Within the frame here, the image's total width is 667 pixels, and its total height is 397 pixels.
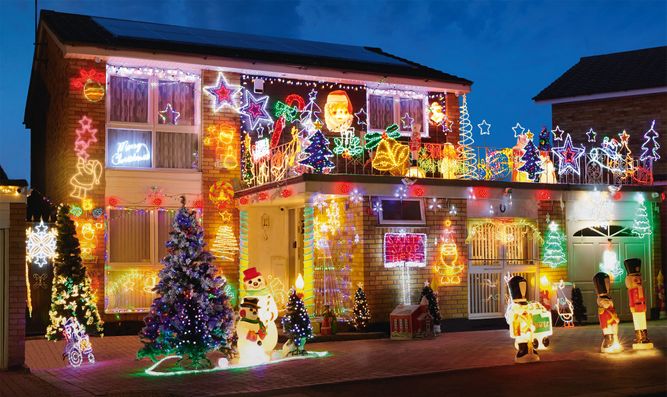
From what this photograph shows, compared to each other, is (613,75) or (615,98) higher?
(613,75)

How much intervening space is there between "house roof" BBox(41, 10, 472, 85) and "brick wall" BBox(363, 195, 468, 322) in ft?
Answer: 15.3

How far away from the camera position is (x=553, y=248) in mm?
19781

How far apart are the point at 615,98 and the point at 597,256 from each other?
6.52 m

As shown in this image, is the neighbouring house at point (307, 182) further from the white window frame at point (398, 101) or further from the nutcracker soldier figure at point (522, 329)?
the nutcracker soldier figure at point (522, 329)

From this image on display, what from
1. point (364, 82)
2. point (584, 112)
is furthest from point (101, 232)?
point (584, 112)

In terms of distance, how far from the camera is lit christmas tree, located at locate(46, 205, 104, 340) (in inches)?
647

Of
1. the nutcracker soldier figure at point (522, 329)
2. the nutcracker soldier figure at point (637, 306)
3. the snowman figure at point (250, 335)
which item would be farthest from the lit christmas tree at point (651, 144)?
the snowman figure at point (250, 335)

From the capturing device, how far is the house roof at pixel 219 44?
18500 millimetres

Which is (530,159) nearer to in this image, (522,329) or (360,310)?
(360,310)

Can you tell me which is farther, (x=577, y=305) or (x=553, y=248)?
(x=553, y=248)

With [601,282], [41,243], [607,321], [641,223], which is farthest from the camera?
[641,223]

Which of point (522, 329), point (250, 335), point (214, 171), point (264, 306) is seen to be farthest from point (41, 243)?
point (522, 329)

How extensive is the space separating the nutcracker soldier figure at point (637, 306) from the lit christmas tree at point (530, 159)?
428 cm

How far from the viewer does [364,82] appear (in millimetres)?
21031
